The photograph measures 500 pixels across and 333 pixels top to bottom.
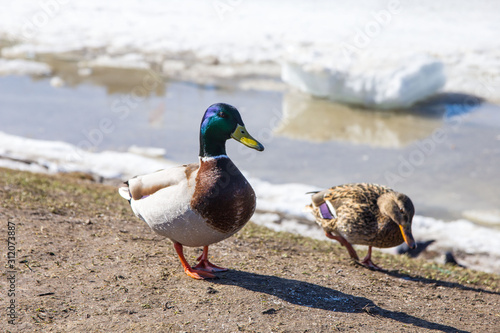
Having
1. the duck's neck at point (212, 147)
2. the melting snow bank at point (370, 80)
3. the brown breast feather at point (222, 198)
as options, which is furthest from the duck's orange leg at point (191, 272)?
the melting snow bank at point (370, 80)

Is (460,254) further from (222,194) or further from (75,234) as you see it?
(75,234)

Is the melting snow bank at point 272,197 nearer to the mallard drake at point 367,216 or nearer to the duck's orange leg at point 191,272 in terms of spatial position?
the mallard drake at point 367,216

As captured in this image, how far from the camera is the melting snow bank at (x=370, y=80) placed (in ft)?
39.7

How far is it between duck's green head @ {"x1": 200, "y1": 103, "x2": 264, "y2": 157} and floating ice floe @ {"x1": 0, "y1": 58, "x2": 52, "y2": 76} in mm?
11848

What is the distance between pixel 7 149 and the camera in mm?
8938

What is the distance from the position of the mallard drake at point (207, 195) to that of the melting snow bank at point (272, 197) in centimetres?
210

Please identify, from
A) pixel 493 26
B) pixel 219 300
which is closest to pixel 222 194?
pixel 219 300

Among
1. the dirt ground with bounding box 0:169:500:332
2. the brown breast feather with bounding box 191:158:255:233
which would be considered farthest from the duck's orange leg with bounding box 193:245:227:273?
the brown breast feather with bounding box 191:158:255:233

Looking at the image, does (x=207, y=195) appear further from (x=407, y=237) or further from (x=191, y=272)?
(x=407, y=237)

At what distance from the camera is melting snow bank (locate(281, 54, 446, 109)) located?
39.7 feet

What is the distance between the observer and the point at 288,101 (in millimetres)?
12531

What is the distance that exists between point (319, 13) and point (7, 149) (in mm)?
17653

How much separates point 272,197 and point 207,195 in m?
4.04

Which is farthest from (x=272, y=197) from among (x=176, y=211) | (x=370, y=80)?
(x=370, y=80)
